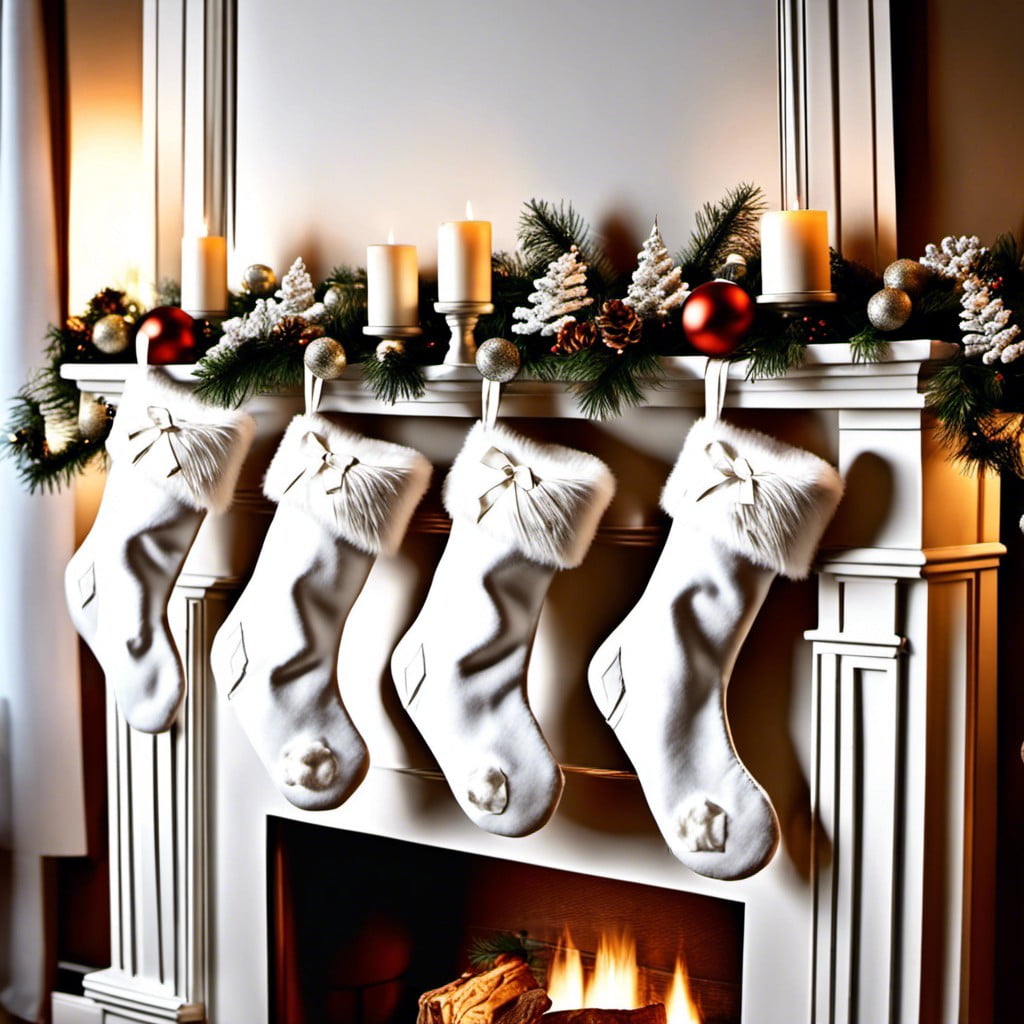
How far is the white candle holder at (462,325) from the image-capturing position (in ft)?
5.90

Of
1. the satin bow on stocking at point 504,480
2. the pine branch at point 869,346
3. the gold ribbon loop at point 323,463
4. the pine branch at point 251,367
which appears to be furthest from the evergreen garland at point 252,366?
the pine branch at point 869,346

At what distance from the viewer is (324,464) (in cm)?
189

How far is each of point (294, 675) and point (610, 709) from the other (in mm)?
520

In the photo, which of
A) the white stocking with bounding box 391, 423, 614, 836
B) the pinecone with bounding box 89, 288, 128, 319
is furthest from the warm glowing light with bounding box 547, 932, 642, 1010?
the pinecone with bounding box 89, 288, 128, 319

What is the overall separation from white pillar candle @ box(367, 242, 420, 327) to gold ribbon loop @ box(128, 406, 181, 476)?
387 mm

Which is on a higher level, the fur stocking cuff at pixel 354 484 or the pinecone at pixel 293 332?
the pinecone at pixel 293 332

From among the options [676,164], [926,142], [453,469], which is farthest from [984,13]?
[453,469]

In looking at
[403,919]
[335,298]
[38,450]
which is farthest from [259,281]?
[403,919]

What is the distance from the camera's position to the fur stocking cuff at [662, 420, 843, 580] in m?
1.60

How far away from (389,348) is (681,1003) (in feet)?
3.61

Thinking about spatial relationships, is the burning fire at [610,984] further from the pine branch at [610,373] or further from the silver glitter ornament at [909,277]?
the silver glitter ornament at [909,277]

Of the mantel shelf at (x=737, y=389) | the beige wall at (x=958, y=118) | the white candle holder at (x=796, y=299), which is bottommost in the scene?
the mantel shelf at (x=737, y=389)

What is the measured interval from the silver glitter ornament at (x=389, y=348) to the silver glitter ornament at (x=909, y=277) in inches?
27.8

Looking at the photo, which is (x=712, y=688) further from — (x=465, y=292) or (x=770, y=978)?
(x=465, y=292)
